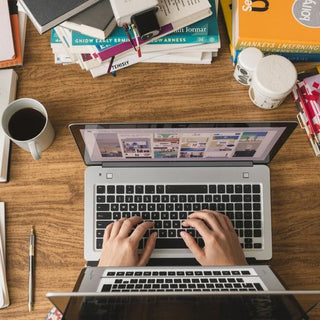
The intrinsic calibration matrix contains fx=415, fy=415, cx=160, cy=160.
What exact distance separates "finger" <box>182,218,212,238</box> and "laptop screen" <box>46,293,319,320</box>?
0.23 m

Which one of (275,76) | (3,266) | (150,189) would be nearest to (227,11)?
(275,76)

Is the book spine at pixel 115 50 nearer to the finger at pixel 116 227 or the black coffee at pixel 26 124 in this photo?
the black coffee at pixel 26 124

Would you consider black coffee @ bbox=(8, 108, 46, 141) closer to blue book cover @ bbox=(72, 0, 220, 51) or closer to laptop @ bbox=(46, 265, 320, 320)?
blue book cover @ bbox=(72, 0, 220, 51)

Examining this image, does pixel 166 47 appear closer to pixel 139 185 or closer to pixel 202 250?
pixel 139 185

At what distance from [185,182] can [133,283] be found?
286 mm

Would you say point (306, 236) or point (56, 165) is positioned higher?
point (56, 165)

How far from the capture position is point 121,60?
1007mm

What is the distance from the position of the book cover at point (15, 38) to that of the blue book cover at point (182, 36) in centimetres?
18

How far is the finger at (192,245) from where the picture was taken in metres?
0.91

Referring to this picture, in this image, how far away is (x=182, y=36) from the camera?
959mm

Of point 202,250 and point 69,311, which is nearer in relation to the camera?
point 69,311

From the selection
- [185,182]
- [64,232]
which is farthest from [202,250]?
[64,232]

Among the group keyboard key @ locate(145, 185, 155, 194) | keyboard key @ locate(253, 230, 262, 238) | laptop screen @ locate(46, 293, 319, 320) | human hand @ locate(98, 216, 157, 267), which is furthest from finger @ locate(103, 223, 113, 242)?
keyboard key @ locate(253, 230, 262, 238)

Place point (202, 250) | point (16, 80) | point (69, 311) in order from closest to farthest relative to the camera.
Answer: point (69, 311)
point (202, 250)
point (16, 80)
